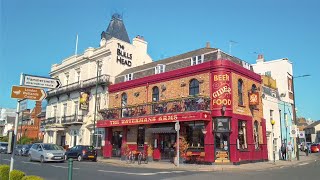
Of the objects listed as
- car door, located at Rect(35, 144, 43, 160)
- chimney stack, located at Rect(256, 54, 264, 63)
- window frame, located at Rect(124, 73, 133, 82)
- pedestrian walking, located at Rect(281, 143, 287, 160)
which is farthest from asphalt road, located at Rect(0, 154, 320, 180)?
chimney stack, located at Rect(256, 54, 264, 63)

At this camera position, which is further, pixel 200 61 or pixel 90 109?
pixel 90 109

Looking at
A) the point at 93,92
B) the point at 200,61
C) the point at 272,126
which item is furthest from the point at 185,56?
the point at 93,92

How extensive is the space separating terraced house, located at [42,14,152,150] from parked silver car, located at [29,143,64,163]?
8.65 metres

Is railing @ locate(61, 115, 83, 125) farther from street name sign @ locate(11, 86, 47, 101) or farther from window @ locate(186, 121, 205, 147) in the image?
street name sign @ locate(11, 86, 47, 101)

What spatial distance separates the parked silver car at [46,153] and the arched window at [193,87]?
11.2 metres

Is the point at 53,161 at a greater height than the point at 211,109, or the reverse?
the point at 211,109

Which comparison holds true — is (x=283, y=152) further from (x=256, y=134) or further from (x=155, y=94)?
(x=155, y=94)

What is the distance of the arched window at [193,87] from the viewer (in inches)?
985

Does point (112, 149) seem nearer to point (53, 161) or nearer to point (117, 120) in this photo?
point (117, 120)

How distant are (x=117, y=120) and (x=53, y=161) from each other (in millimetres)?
7481

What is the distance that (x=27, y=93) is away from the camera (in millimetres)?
9008

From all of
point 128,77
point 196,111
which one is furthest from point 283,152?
point 128,77

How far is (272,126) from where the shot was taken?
29688mm

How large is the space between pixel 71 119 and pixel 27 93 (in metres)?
31.5
